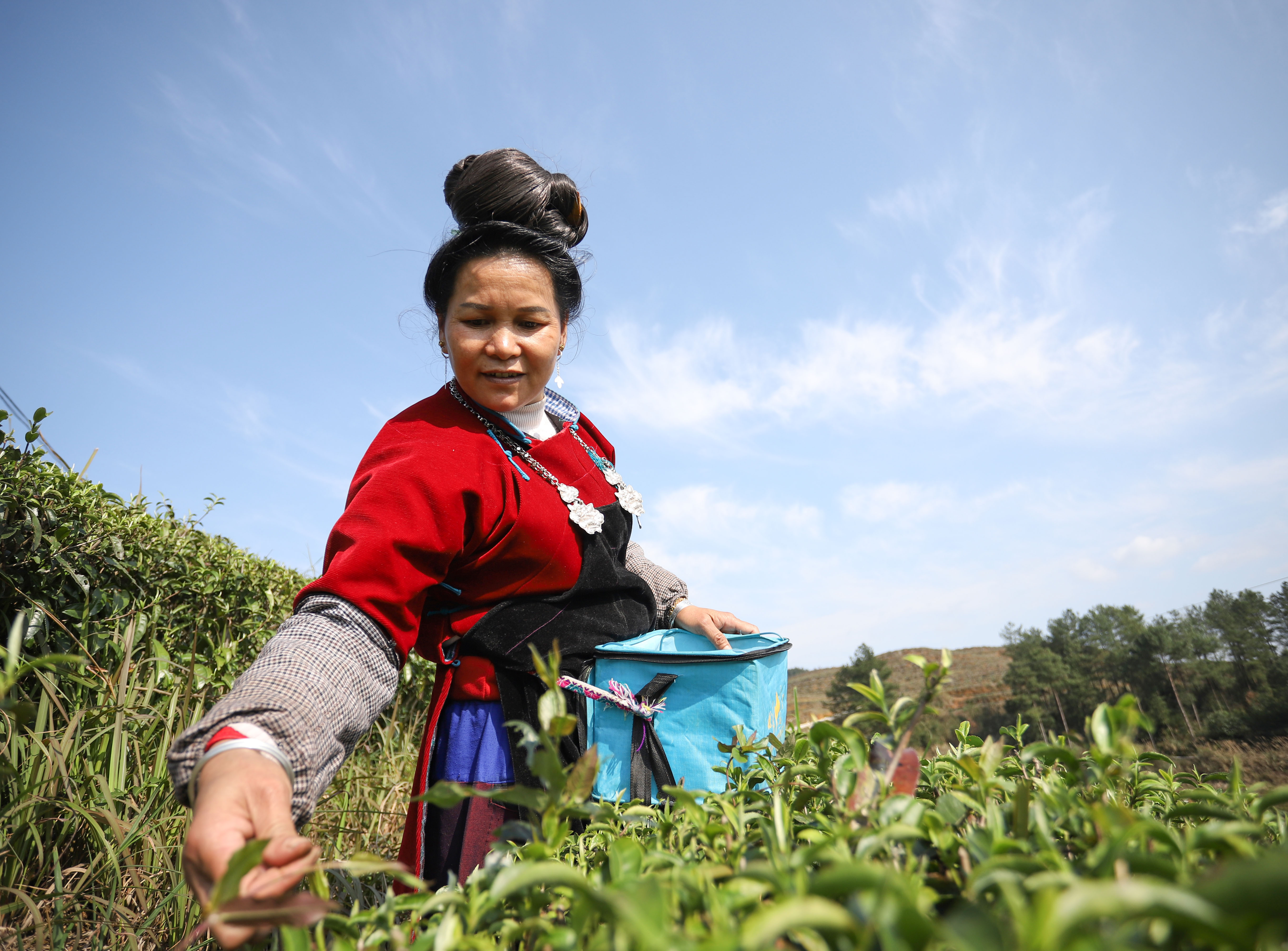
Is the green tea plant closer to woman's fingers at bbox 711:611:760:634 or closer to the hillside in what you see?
woman's fingers at bbox 711:611:760:634

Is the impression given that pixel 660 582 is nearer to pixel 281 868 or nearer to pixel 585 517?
pixel 585 517

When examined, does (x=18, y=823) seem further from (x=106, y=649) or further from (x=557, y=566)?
(x=557, y=566)

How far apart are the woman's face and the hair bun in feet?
0.76

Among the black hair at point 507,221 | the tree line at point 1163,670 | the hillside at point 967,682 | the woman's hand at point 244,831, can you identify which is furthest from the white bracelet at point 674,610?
the hillside at point 967,682

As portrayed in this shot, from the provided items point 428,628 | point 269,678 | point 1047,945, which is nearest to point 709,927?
point 1047,945

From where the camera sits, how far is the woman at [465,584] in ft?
3.08

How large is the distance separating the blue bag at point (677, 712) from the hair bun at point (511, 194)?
1288mm

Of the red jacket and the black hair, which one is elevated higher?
the black hair

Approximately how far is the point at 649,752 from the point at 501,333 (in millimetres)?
1106

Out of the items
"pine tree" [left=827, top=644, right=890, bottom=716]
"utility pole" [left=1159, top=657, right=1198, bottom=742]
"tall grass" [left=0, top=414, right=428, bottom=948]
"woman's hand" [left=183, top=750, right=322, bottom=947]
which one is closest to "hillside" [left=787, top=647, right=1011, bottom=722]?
"pine tree" [left=827, top=644, right=890, bottom=716]

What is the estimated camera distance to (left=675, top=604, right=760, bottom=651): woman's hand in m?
1.95

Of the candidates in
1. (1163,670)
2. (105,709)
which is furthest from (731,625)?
(1163,670)

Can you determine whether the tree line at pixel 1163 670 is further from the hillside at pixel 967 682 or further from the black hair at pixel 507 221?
the black hair at pixel 507 221

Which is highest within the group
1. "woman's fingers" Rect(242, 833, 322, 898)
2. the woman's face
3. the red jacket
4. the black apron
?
the woman's face
